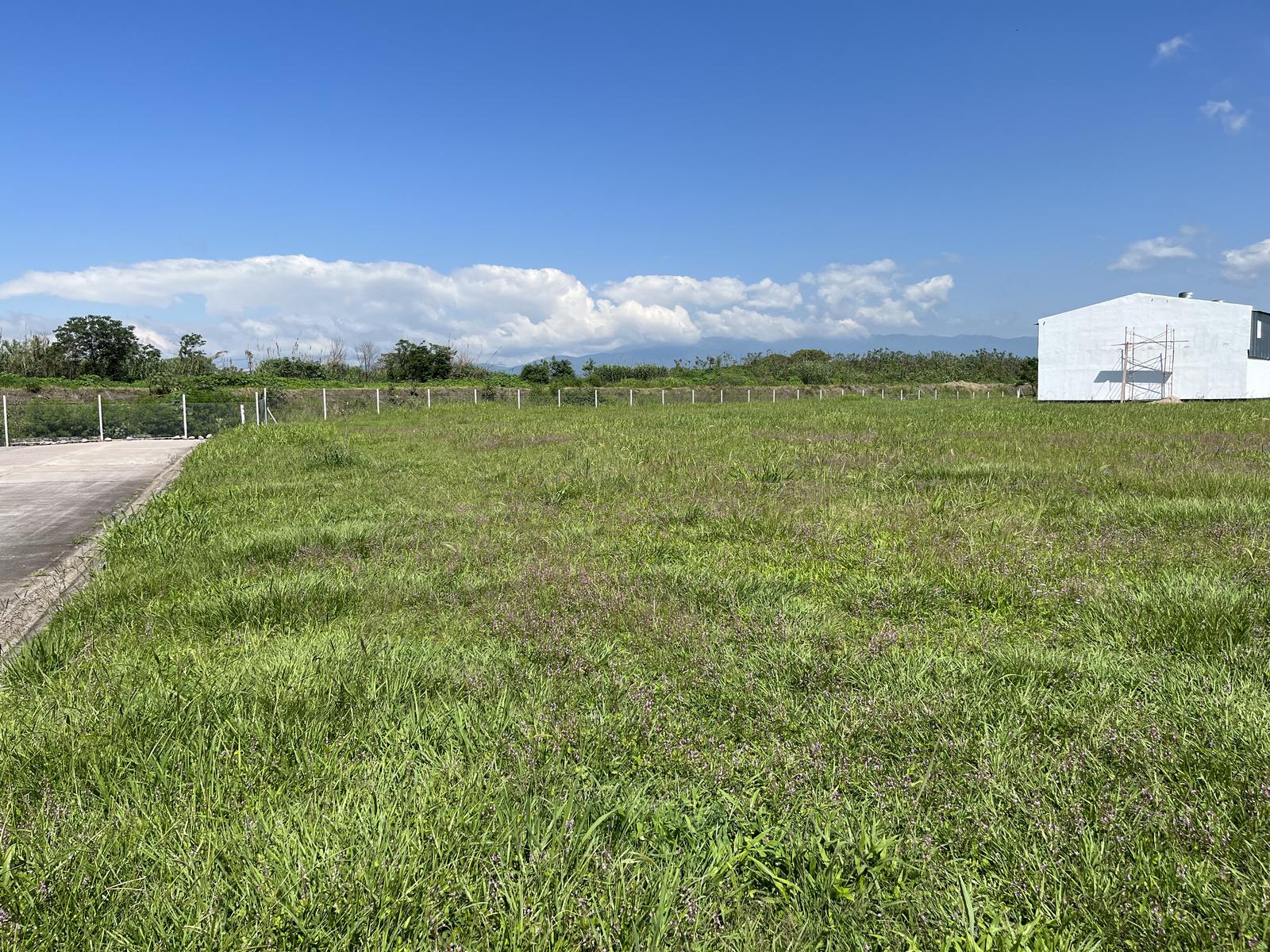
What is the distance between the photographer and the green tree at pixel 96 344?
44.6 meters

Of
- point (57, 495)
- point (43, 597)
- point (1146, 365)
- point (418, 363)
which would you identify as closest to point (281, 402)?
point (418, 363)

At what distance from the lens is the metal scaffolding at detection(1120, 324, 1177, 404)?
4191cm

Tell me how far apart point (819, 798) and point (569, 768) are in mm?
830

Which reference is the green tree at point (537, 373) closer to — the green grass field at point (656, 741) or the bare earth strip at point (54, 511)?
the bare earth strip at point (54, 511)

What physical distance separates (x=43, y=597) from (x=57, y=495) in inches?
265

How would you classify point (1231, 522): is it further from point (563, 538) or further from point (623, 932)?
point (623, 932)

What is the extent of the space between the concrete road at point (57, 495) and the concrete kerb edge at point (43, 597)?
0.13 meters

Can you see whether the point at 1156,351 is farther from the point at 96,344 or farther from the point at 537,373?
the point at 96,344

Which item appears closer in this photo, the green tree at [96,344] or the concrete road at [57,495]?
the concrete road at [57,495]

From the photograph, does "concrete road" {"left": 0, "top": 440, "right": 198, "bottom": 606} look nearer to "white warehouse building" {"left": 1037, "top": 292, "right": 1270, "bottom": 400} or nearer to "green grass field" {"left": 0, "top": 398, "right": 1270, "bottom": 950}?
"green grass field" {"left": 0, "top": 398, "right": 1270, "bottom": 950}

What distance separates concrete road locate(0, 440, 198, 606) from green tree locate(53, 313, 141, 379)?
103ft

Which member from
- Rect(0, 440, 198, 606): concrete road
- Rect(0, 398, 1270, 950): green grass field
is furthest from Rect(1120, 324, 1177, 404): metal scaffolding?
Rect(0, 440, 198, 606): concrete road

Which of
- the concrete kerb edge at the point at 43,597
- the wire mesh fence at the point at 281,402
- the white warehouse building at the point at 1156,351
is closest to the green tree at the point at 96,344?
the wire mesh fence at the point at 281,402

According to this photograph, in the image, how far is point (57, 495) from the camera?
9938 mm
